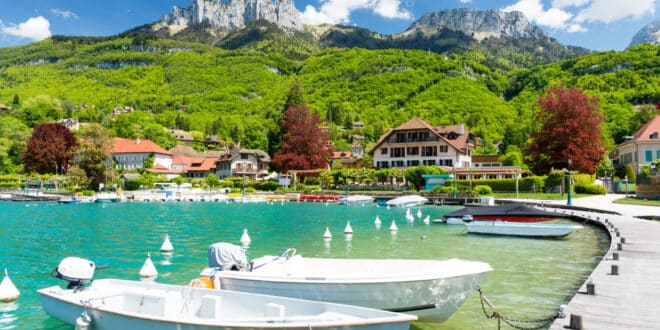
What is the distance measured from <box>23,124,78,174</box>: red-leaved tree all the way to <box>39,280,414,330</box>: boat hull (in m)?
91.0

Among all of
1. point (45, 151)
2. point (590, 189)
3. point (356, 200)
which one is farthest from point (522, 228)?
point (45, 151)

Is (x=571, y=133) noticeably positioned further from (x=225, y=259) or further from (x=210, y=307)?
(x=210, y=307)

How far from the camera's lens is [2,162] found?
9875cm

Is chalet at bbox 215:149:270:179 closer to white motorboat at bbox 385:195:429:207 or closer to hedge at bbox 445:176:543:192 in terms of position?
hedge at bbox 445:176:543:192

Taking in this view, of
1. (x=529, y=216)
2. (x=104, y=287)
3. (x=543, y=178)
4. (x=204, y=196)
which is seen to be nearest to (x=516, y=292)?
(x=104, y=287)

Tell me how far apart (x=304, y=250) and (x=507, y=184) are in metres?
46.2

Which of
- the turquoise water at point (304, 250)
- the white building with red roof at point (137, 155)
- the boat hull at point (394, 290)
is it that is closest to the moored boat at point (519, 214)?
the turquoise water at point (304, 250)

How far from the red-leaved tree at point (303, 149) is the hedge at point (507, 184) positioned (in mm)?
31375

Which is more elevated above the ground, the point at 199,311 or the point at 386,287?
the point at 386,287

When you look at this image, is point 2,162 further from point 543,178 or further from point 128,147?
point 543,178

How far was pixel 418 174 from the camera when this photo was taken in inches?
2699

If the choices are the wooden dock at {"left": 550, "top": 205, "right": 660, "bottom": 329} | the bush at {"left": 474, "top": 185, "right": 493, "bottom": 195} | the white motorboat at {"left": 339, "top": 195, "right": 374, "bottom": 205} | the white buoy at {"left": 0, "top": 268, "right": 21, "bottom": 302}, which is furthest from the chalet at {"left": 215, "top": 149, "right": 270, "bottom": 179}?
the wooden dock at {"left": 550, "top": 205, "right": 660, "bottom": 329}

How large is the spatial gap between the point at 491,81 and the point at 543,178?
110m

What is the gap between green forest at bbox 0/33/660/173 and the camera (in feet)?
378
